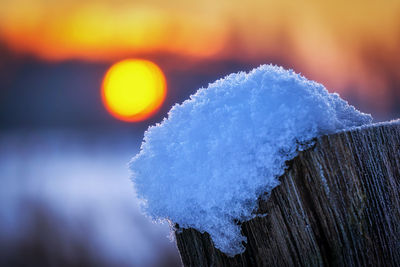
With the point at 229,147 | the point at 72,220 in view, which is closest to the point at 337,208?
the point at 229,147

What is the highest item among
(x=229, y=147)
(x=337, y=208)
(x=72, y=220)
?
(x=72, y=220)

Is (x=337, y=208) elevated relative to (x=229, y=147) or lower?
lower

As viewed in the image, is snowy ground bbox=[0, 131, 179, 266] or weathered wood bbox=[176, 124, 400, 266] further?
snowy ground bbox=[0, 131, 179, 266]

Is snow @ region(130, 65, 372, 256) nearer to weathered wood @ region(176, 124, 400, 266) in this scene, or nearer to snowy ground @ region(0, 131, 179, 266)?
weathered wood @ region(176, 124, 400, 266)

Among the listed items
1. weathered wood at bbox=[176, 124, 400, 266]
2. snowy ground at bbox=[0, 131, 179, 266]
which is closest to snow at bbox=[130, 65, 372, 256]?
weathered wood at bbox=[176, 124, 400, 266]

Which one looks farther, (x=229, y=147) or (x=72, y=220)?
(x=72, y=220)

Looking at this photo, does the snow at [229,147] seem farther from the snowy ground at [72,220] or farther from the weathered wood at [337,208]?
the snowy ground at [72,220]

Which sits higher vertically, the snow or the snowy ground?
the snowy ground

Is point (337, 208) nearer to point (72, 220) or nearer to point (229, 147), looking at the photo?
point (229, 147)
